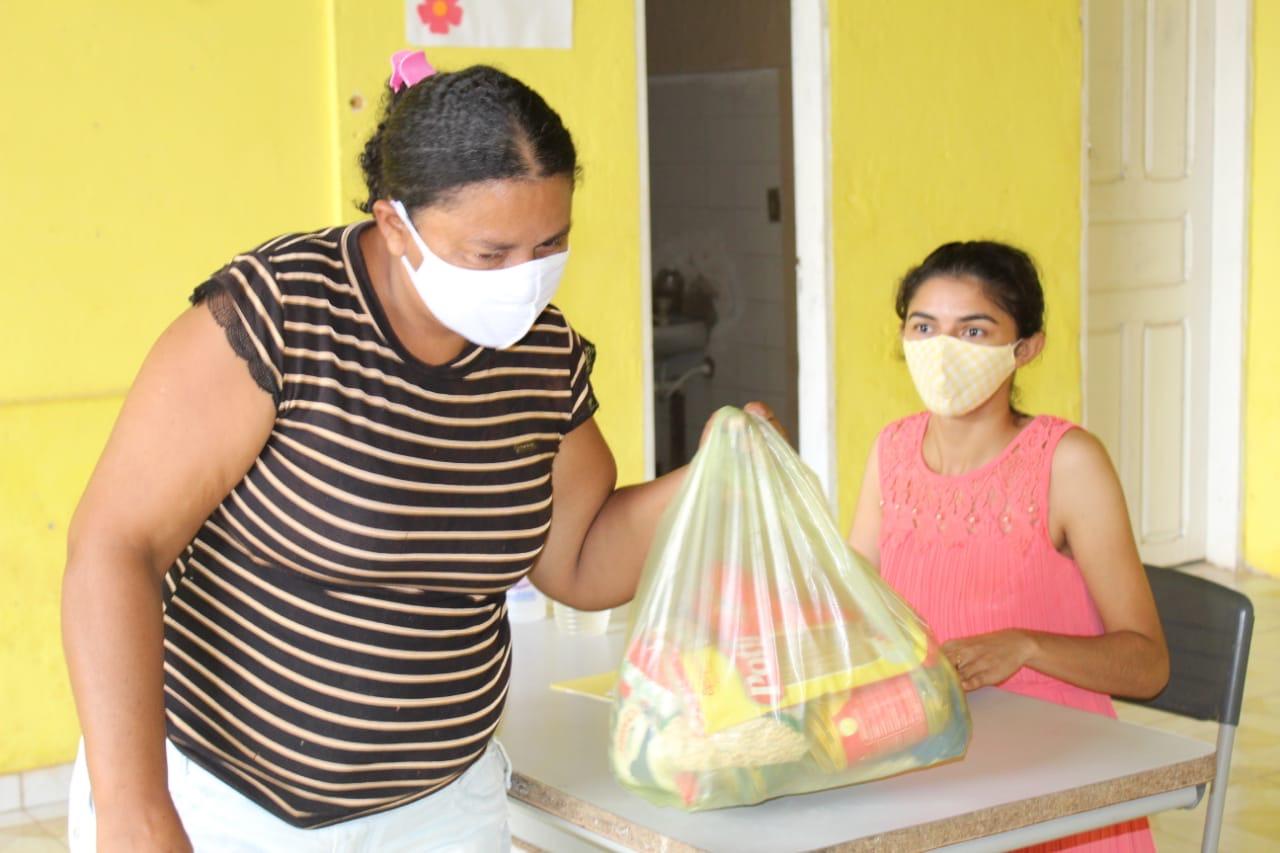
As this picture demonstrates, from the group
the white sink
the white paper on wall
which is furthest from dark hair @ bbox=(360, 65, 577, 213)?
the white sink

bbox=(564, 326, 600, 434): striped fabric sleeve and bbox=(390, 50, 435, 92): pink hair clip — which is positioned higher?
bbox=(390, 50, 435, 92): pink hair clip

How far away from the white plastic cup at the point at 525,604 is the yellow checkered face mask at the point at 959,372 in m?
0.68

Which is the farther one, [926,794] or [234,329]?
[926,794]

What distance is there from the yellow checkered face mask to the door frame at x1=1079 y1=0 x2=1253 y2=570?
10.2 ft

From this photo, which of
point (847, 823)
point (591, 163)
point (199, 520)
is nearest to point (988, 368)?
point (847, 823)

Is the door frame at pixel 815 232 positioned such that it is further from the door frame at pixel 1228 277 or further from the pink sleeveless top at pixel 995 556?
the pink sleeveless top at pixel 995 556

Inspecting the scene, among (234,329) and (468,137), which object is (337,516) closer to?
(234,329)

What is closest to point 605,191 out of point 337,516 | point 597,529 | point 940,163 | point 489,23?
point 489,23

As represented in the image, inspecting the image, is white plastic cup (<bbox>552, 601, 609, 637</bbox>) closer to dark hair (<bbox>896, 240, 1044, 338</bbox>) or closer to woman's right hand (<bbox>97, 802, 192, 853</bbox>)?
dark hair (<bbox>896, 240, 1044, 338</bbox>)

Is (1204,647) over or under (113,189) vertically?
under

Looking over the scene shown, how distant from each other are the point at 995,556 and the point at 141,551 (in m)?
1.31

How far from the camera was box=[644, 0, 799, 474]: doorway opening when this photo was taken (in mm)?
5770

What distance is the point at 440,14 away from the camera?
3.86 meters

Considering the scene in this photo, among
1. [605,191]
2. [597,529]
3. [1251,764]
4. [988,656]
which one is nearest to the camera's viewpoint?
[597,529]
